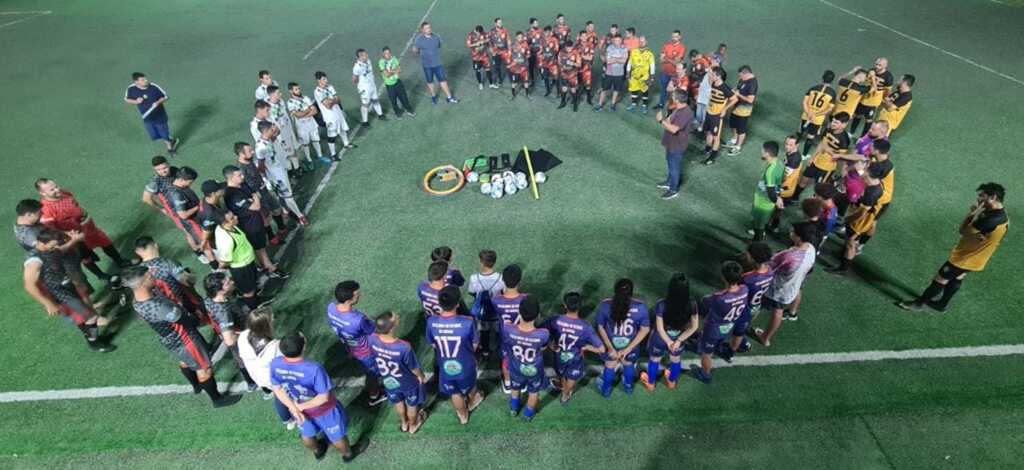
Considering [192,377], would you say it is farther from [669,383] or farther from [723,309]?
[723,309]

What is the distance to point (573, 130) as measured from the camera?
12953 mm

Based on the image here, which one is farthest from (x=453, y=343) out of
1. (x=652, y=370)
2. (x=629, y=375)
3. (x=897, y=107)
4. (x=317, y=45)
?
(x=317, y=45)

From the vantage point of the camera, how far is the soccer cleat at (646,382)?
20.3 ft

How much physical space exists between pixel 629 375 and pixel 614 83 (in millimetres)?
9621

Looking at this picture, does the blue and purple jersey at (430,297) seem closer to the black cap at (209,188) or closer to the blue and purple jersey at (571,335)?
the blue and purple jersey at (571,335)

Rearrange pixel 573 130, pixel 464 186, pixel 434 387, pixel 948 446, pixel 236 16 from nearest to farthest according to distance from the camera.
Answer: pixel 948 446 < pixel 434 387 < pixel 464 186 < pixel 573 130 < pixel 236 16

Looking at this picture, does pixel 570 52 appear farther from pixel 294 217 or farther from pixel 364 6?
pixel 364 6

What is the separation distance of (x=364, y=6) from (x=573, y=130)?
17310 millimetres

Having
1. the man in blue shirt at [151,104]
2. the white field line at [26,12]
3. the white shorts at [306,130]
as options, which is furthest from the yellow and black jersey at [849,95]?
the white field line at [26,12]

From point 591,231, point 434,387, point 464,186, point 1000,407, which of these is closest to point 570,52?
point 464,186

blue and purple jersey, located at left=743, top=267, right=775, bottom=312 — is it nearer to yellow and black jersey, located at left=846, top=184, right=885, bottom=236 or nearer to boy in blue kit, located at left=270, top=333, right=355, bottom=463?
yellow and black jersey, located at left=846, top=184, right=885, bottom=236

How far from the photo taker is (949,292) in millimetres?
6875

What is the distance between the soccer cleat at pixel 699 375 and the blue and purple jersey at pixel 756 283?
1034 mm

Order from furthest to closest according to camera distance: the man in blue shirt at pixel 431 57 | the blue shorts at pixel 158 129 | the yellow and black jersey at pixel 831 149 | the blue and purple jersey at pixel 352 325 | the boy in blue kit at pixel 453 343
Answer: the man in blue shirt at pixel 431 57, the blue shorts at pixel 158 129, the yellow and black jersey at pixel 831 149, the blue and purple jersey at pixel 352 325, the boy in blue kit at pixel 453 343
